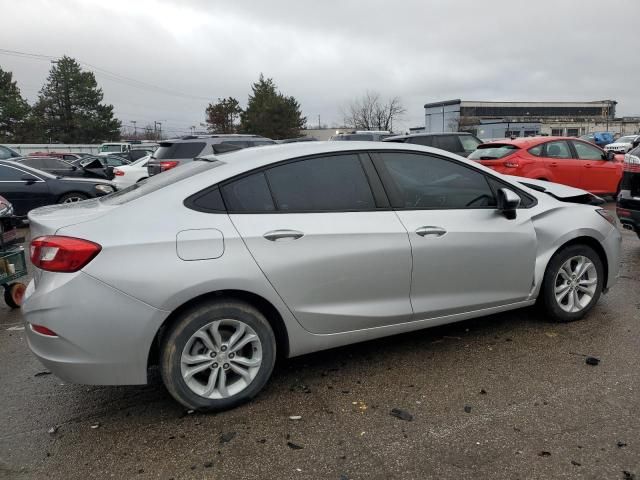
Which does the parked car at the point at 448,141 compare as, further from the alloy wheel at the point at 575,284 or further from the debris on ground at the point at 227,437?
the debris on ground at the point at 227,437

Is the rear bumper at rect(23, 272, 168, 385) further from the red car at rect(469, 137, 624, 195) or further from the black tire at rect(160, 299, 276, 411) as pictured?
the red car at rect(469, 137, 624, 195)

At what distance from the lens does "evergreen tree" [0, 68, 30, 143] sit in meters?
48.3

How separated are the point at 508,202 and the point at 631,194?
12.3 ft

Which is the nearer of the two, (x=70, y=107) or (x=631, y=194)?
(x=631, y=194)

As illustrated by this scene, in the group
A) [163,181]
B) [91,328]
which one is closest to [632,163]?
[163,181]

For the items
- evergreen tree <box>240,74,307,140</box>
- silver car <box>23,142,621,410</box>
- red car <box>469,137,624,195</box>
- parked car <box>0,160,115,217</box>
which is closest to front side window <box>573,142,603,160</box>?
red car <box>469,137,624,195</box>

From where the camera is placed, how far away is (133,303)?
8.87 feet

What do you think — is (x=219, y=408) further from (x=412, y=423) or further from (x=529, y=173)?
(x=529, y=173)

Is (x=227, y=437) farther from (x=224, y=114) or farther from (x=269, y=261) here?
(x=224, y=114)

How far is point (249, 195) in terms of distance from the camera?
3.12 metres

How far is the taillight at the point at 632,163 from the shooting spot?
247 inches

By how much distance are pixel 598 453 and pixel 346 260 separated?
5.60 feet

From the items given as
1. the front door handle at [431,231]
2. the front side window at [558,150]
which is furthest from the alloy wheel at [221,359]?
the front side window at [558,150]

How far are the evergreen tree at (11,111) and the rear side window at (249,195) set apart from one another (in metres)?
55.3
